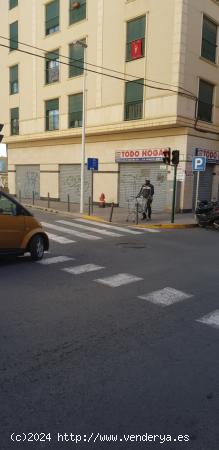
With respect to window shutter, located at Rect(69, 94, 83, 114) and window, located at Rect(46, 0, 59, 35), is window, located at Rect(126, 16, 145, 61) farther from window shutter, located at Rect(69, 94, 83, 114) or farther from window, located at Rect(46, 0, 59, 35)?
window, located at Rect(46, 0, 59, 35)

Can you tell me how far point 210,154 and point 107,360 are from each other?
19.3 m

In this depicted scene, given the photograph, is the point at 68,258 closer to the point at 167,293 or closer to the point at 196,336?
the point at 167,293

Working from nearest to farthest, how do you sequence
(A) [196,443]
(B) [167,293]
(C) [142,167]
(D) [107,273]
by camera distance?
1. (A) [196,443]
2. (B) [167,293]
3. (D) [107,273]
4. (C) [142,167]

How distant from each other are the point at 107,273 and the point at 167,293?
1713mm

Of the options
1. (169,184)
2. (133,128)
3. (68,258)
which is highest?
(133,128)

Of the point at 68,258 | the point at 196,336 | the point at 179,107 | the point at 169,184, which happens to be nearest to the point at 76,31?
the point at 179,107

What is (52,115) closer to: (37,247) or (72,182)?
(72,182)

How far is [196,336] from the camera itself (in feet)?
15.9

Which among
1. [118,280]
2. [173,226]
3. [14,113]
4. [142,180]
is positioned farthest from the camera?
[14,113]

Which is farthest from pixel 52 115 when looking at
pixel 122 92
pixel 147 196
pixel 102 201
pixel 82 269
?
pixel 82 269

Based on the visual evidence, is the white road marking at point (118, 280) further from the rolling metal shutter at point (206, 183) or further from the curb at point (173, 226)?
the rolling metal shutter at point (206, 183)

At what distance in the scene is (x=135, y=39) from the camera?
21203 mm

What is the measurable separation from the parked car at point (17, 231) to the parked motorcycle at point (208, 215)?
901cm

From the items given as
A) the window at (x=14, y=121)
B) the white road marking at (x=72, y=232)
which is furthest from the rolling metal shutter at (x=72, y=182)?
the white road marking at (x=72, y=232)
